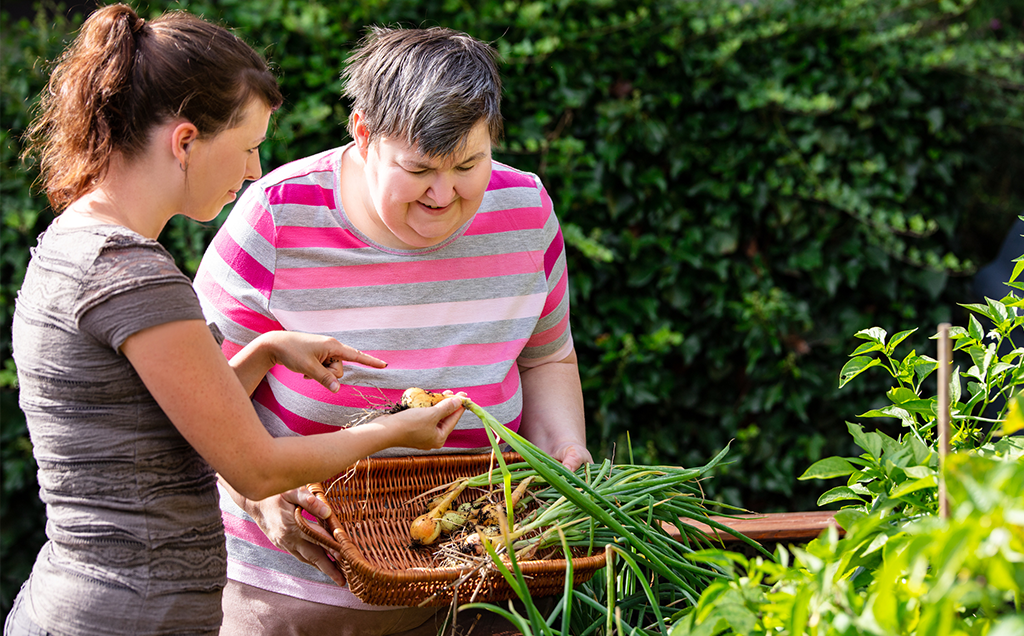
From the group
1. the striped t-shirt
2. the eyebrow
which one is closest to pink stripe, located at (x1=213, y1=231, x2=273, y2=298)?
the striped t-shirt

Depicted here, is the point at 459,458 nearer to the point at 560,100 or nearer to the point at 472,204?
the point at 472,204

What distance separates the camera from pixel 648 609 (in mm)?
1404

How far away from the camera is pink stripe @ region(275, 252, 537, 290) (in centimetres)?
156

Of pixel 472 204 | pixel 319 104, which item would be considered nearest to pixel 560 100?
pixel 319 104

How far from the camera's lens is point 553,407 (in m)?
1.81

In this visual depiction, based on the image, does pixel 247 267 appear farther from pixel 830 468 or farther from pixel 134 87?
pixel 830 468

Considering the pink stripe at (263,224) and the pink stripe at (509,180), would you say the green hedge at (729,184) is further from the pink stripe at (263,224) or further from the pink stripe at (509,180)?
the pink stripe at (263,224)

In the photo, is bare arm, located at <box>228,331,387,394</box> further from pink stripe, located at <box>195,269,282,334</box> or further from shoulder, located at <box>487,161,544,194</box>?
shoulder, located at <box>487,161,544,194</box>

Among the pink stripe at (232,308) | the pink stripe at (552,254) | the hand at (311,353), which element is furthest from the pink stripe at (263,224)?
the pink stripe at (552,254)

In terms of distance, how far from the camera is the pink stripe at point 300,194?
1.56 m

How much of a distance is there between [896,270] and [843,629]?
8.84 feet

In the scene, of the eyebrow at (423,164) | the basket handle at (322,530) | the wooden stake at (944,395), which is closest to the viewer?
the wooden stake at (944,395)

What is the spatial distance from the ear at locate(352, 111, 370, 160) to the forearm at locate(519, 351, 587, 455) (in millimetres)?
642

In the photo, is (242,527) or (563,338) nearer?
(242,527)
